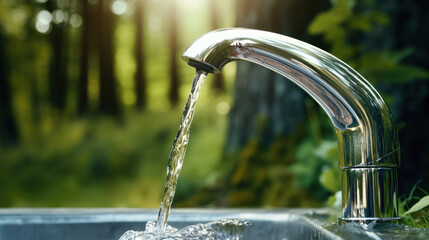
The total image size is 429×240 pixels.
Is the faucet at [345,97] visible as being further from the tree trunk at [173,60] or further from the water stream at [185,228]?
the tree trunk at [173,60]

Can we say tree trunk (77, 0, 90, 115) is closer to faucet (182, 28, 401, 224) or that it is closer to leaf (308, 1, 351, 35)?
leaf (308, 1, 351, 35)

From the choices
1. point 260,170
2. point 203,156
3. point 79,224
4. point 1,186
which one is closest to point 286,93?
point 260,170

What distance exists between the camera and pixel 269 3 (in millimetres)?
2443

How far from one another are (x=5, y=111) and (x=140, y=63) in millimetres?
2491

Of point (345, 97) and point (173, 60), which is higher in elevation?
point (173, 60)

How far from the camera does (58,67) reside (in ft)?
28.0

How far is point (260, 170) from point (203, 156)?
18.1ft

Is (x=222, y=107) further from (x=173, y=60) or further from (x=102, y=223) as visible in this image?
(x=102, y=223)

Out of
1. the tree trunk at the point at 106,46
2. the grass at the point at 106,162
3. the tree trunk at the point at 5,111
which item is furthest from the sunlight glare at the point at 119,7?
the tree trunk at the point at 5,111

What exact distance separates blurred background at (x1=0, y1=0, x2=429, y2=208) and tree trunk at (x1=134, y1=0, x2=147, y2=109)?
0.02 meters

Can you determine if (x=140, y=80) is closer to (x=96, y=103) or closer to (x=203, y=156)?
(x=96, y=103)

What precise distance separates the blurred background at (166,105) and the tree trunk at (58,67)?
26 mm

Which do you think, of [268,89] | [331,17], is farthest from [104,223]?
[268,89]

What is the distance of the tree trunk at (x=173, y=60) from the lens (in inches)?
355
